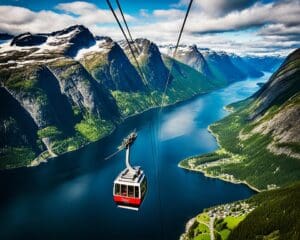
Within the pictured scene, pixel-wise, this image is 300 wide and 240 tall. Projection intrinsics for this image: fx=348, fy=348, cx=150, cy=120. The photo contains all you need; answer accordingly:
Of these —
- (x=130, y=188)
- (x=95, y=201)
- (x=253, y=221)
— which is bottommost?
(x=95, y=201)

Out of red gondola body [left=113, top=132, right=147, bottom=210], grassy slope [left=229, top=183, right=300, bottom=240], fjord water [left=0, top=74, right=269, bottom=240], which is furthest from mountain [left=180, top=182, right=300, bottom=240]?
red gondola body [left=113, top=132, right=147, bottom=210]

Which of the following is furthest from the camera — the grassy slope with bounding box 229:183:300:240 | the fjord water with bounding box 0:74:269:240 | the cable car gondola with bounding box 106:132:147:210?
the fjord water with bounding box 0:74:269:240

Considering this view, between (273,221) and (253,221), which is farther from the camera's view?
(273,221)

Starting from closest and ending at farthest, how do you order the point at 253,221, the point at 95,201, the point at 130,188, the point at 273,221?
the point at 130,188 < the point at 253,221 < the point at 273,221 < the point at 95,201

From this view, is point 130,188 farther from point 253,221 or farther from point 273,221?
→ point 273,221

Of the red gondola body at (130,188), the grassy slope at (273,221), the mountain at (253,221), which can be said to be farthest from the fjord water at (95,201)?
the red gondola body at (130,188)

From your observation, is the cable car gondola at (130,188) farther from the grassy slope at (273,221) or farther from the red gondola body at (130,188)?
the grassy slope at (273,221)

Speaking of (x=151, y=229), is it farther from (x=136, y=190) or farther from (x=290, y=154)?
(x=290, y=154)

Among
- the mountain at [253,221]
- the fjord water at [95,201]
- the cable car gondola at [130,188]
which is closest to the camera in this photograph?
the cable car gondola at [130,188]

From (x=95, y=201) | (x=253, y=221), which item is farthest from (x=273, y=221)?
(x=95, y=201)

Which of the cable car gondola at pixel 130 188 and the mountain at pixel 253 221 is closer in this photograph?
the cable car gondola at pixel 130 188

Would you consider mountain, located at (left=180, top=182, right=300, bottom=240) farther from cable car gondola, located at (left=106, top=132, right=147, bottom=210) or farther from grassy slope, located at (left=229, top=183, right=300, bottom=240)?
cable car gondola, located at (left=106, top=132, right=147, bottom=210)
